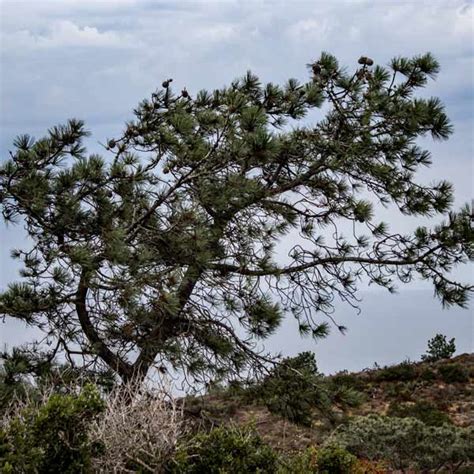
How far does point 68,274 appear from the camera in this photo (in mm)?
8000

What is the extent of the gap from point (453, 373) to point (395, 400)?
1.89 m

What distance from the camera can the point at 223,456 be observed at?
6391mm

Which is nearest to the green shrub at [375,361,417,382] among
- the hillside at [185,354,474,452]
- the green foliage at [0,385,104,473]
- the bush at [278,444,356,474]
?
the hillside at [185,354,474,452]

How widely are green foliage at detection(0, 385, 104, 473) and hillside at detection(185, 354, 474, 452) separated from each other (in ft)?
18.5

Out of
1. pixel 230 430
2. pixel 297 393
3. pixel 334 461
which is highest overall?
pixel 297 393

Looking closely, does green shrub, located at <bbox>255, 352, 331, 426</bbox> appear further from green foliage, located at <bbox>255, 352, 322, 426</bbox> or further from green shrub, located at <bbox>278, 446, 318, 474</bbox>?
green shrub, located at <bbox>278, 446, 318, 474</bbox>

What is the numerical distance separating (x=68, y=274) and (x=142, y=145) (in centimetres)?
229

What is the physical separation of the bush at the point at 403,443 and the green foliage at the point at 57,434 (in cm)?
489

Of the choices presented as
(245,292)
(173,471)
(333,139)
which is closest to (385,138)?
(333,139)

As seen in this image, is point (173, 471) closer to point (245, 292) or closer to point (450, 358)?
point (245, 292)

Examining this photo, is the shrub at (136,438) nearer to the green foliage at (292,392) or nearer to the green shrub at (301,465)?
the green shrub at (301,465)

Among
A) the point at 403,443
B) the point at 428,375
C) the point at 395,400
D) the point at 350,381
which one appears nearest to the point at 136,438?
the point at 403,443

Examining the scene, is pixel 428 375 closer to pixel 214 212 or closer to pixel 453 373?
pixel 453 373

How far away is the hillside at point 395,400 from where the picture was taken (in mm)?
13492
